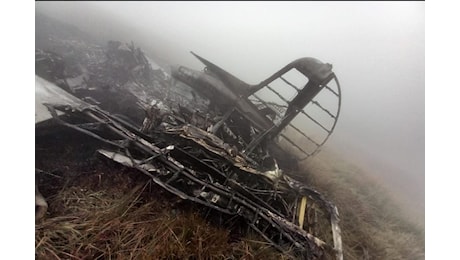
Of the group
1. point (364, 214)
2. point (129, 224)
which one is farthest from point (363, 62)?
point (129, 224)

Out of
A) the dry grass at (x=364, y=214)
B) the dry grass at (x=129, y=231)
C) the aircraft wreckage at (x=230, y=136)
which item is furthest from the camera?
the dry grass at (x=364, y=214)

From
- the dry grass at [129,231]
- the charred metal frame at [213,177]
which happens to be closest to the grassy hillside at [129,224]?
the dry grass at [129,231]

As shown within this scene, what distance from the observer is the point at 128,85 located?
5.90 meters

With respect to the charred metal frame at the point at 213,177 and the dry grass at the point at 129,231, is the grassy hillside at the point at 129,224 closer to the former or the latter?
the dry grass at the point at 129,231

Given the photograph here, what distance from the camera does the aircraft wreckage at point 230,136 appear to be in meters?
4.41

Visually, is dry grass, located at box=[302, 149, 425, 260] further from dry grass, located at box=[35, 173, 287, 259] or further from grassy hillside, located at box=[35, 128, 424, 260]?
dry grass, located at box=[35, 173, 287, 259]

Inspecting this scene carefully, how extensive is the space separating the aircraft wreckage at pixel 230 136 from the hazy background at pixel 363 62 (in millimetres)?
408

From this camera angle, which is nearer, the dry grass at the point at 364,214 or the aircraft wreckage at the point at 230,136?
the aircraft wreckage at the point at 230,136

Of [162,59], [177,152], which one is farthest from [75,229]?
[162,59]

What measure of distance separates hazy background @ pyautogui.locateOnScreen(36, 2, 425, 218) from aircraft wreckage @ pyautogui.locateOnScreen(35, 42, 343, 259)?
0.41m

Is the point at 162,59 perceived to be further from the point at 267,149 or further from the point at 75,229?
the point at 75,229

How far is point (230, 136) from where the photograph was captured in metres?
5.26

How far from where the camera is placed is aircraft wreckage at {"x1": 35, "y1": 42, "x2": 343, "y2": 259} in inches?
174
